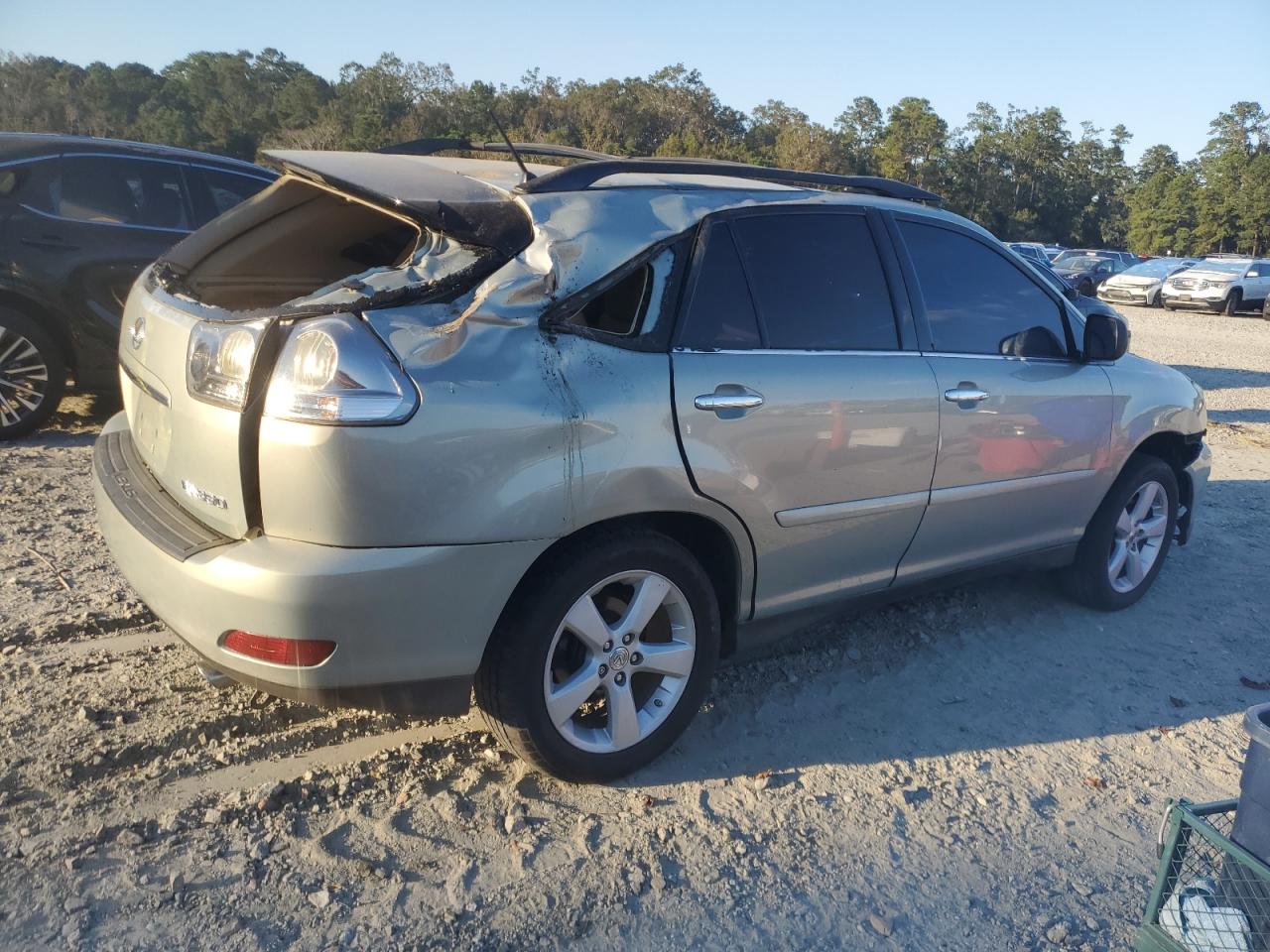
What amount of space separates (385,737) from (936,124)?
6632 cm

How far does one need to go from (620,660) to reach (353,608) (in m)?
0.84

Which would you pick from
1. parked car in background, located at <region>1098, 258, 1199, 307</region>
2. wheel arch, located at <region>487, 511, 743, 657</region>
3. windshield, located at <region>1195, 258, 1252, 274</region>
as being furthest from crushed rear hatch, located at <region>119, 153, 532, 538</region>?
parked car in background, located at <region>1098, 258, 1199, 307</region>

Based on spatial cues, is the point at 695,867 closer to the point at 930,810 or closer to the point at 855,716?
the point at 930,810

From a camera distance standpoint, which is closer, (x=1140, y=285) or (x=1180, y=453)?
(x=1180, y=453)

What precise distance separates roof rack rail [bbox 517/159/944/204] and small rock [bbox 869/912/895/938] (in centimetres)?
213

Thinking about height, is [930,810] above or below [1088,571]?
below

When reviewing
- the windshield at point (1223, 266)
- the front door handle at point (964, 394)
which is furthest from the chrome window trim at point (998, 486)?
the windshield at point (1223, 266)

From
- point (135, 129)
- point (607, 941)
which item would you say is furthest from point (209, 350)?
point (135, 129)

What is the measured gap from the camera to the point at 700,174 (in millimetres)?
3438

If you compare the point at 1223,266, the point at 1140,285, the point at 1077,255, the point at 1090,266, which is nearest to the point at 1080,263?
the point at 1090,266

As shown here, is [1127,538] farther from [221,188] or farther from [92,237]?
→ [92,237]

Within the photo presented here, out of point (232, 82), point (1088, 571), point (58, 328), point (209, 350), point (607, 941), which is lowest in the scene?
point (607, 941)

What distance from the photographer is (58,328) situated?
5.90 meters

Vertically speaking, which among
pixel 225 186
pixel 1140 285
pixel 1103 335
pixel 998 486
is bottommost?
pixel 998 486
